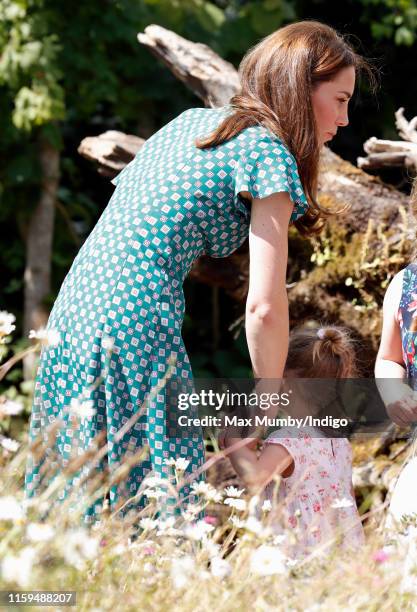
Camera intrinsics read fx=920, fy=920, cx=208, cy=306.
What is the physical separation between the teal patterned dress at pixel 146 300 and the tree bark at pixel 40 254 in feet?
14.1

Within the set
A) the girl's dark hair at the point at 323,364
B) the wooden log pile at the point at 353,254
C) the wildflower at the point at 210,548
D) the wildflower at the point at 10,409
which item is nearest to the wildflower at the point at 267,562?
the wildflower at the point at 210,548

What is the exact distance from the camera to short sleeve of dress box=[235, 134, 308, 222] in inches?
80.3

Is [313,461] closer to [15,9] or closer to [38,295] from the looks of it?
[15,9]

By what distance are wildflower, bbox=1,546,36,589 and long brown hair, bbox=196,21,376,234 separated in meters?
1.14

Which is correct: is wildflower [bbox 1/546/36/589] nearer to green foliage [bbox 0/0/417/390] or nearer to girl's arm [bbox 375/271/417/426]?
girl's arm [bbox 375/271/417/426]

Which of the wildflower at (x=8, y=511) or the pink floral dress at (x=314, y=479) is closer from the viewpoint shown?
the wildflower at (x=8, y=511)

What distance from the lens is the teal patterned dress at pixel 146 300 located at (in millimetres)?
A: 2051

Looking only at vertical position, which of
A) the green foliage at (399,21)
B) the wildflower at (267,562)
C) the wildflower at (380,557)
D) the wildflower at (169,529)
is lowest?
the wildflower at (380,557)

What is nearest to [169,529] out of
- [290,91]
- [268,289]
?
[268,289]

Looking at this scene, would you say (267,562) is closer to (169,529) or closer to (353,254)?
(169,529)

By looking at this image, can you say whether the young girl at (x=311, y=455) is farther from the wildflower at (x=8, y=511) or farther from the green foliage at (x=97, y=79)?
the green foliage at (x=97, y=79)

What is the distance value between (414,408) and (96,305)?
2.95 ft

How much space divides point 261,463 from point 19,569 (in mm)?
1257

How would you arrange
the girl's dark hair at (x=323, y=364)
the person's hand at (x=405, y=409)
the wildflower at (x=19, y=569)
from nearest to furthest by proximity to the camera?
the wildflower at (x=19, y=569) → the person's hand at (x=405, y=409) → the girl's dark hair at (x=323, y=364)
